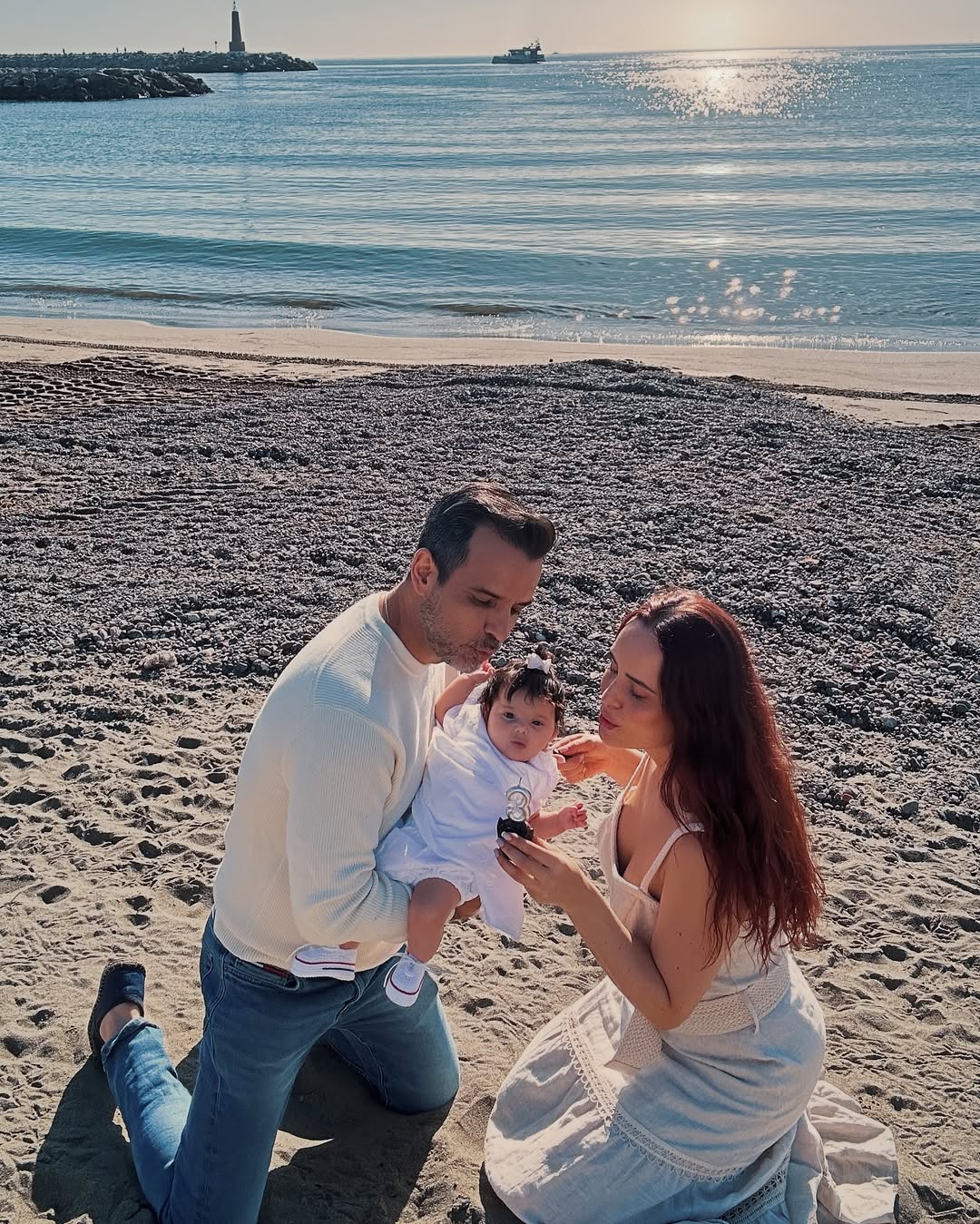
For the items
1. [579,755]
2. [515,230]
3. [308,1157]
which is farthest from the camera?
[515,230]

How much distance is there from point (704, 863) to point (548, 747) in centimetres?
80

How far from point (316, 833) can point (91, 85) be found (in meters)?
96.5

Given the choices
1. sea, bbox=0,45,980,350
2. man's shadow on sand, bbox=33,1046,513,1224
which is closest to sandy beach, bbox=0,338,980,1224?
man's shadow on sand, bbox=33,1046,513,1224

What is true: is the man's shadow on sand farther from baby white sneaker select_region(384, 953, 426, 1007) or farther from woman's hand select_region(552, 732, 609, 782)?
woman's hand select_region(552, 732, 609, 782)

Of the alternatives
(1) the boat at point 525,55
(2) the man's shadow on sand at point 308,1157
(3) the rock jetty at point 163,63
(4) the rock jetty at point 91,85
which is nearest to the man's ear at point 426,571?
(2) the man's shadow on sand at point 308,1157

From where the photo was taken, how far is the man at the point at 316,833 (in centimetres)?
276

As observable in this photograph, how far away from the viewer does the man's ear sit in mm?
2941

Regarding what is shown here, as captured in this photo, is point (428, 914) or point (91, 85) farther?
point (91, 85)

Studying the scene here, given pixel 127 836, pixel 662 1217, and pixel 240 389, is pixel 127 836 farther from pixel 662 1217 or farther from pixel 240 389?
pixel 240 389

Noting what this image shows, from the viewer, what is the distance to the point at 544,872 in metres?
2.81

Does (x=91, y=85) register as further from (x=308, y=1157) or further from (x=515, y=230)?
(x=308, y=1157)

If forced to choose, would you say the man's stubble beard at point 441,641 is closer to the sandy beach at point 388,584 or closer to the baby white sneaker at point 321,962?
the baby white sneaker at point 321,962

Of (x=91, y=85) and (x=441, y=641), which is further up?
(x=91, y=85)

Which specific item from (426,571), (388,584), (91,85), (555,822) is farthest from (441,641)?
(91,85)
